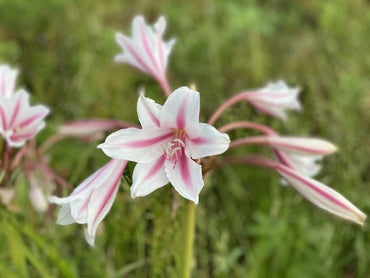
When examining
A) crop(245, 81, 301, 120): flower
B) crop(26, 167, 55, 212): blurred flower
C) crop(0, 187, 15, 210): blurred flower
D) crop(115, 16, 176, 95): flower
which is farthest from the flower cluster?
crop(26, 167, 55, 212): blurred flower

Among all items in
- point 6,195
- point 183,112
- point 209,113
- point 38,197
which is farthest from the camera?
point 209,113

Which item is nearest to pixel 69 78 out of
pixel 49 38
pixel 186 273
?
pixel 49 38

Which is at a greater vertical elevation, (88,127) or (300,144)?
(88,127)

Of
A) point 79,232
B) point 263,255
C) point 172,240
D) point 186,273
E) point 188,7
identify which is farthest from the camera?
point 188,7

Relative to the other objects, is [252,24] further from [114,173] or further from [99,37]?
[114,173]

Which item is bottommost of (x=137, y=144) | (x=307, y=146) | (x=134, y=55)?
(x=307, y=146)

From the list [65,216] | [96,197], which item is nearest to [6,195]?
[65,216]

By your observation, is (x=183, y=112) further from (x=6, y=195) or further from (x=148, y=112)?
(x=6, y=195)
